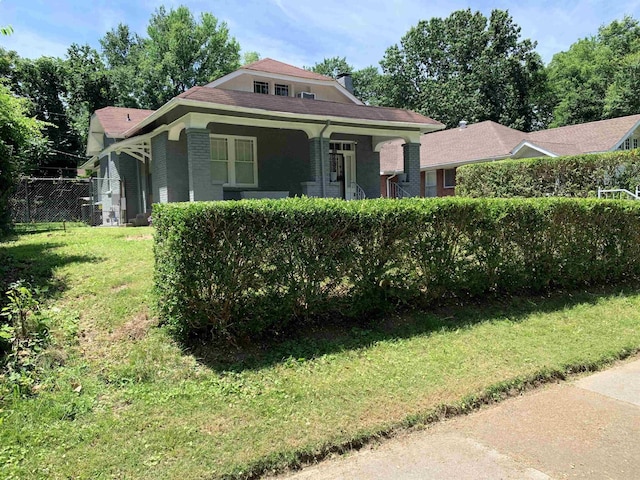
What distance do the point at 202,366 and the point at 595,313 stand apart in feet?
18.5

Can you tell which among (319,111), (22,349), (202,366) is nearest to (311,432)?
(202,366)

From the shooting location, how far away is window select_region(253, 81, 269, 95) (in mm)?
18062

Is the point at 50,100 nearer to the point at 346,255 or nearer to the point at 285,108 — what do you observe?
the point at 285,108

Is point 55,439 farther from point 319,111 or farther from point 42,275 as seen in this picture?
point 319,111

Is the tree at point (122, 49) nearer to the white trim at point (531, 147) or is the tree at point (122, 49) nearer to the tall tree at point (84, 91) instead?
the tall tree at point (84, 91)

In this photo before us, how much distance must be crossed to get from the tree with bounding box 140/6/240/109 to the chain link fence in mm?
17092

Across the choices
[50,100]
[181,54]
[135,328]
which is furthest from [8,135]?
[181,54]

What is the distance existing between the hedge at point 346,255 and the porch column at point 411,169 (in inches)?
352

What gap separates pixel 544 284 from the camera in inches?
286

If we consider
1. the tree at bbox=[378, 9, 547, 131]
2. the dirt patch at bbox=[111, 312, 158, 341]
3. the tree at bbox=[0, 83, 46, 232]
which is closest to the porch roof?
the tree at bbox=[0, 83, 46, 232]

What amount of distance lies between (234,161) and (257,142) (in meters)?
1.12

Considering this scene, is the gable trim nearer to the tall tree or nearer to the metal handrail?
the metal handrail

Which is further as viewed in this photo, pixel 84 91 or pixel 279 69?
pixel 84 91

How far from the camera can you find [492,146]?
24.1 meters
